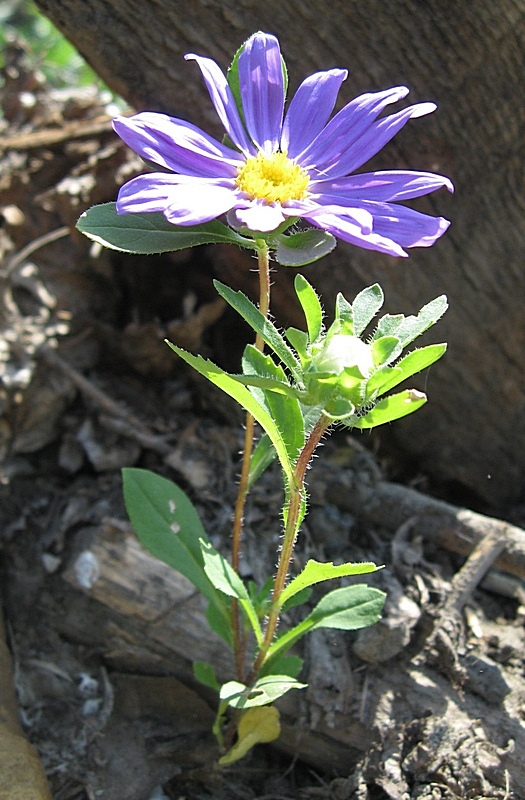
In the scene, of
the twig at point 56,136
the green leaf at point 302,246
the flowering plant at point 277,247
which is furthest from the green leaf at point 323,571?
the twig at point 56,136

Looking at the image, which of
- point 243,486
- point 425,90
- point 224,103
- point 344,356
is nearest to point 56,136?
point 425,90

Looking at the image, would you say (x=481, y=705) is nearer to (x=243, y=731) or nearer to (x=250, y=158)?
(x=243, y=731)

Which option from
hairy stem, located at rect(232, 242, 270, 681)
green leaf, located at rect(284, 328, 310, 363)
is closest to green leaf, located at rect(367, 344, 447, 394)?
green leaf, located at rect(284, 328, 310, 363)

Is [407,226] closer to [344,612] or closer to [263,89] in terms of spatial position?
[263,89]

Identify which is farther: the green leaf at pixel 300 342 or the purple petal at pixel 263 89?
the purple petal at pixel 263 89

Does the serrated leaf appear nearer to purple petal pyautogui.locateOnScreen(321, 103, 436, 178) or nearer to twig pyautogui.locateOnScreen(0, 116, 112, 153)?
purple petal pyautogui.locateOnScreen(321, 103, 436, 178)

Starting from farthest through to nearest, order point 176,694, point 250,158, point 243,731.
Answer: point 176,694
point 243,731
point 250,158

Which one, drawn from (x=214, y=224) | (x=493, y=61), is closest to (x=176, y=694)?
(x=214, y=224)

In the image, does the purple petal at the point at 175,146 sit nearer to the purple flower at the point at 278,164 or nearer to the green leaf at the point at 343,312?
the purple flower at the point at 278,164
